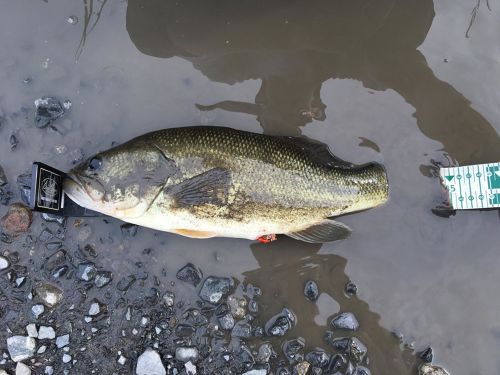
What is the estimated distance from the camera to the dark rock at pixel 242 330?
13.6ft

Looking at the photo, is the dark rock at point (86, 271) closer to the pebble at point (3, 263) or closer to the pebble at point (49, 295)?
the pebble at point (49, 295)

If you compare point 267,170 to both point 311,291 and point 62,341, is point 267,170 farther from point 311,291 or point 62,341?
point 62,341

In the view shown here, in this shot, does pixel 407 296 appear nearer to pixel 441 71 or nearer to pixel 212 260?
pixel 212 260

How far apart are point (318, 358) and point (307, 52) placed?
3123mm

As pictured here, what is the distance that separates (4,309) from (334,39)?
4301 millimetres

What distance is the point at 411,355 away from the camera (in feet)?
13.8

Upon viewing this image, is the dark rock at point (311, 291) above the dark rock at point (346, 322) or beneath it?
above

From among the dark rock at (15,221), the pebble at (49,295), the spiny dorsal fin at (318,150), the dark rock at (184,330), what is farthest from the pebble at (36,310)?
the spiny dorsal fin at (318,150)

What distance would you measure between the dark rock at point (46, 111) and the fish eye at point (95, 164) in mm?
898

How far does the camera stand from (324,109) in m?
4.42

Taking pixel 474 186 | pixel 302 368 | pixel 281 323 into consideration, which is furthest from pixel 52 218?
pixel 474 186

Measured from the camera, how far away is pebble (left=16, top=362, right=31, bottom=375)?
3.99m

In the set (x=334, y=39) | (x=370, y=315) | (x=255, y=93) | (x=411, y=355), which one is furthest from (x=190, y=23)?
(x=411, y=355)

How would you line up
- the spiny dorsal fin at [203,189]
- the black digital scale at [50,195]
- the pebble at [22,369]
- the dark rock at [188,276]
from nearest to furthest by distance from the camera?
1. the black digital scale at [50,195]
2. the spiny dorsal fin at [203,189]
3. the pebble at [22,369]
4. the dark rock at [188,276]
